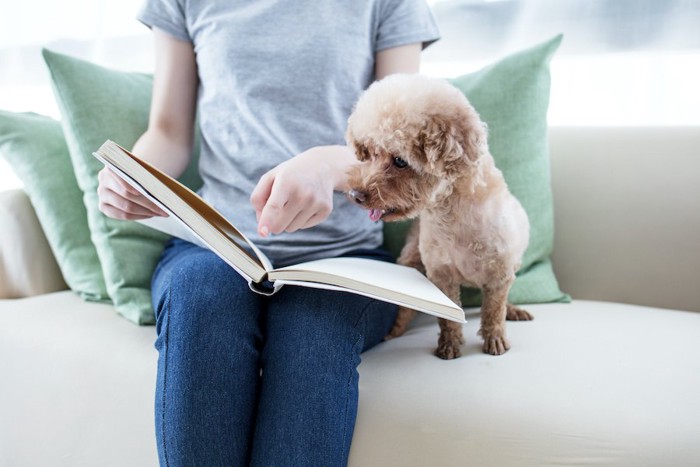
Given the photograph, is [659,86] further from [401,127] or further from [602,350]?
[401,127]

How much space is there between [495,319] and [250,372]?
40 cm

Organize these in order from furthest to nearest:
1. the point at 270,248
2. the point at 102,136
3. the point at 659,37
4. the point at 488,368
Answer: the point at 659,37 → the point at 102,136 → the point at 270,248 → the point at 488,368

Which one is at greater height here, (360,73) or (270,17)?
(270,17)

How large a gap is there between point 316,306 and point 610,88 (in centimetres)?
108

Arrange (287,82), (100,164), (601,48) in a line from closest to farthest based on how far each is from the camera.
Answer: (287,82)
(100,164)
(601,48)

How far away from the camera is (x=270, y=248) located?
38.2 inches

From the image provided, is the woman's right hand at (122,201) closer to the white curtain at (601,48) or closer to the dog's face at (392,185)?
the dog's face at (392,185)

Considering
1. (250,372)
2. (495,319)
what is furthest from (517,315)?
(250,372)

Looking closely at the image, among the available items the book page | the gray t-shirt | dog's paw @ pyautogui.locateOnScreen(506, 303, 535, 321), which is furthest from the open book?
dog's paw @ pyautogui.locateOnScreen(506, 303, 535, 321)

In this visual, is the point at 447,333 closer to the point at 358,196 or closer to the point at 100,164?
the point at 358,196

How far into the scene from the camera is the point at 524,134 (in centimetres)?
115

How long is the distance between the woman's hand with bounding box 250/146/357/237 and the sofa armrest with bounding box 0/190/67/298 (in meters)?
0.78

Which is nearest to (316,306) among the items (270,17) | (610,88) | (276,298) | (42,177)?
(276,298)

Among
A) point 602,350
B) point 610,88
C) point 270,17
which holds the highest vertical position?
point 270,17
